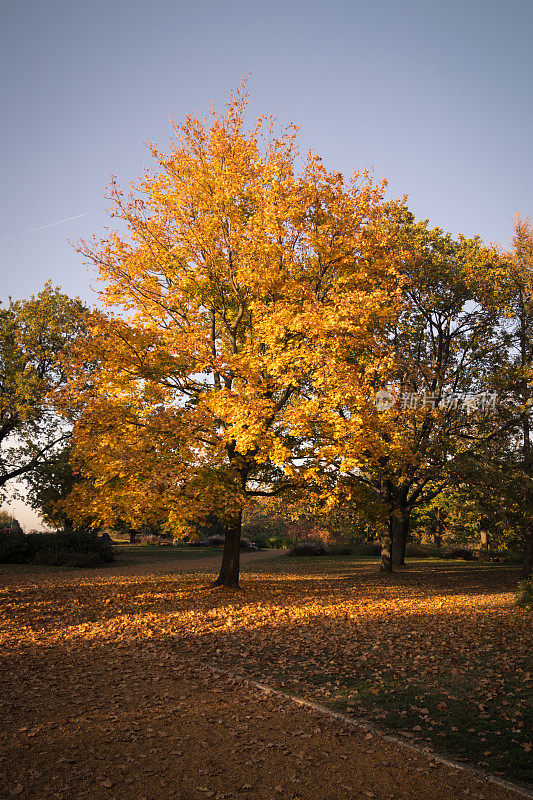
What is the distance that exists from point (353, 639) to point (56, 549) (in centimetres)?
2001

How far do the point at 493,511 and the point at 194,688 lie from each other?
613 inches

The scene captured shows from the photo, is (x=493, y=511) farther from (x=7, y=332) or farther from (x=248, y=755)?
(x=7, y=332)

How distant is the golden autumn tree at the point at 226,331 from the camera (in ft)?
40.5

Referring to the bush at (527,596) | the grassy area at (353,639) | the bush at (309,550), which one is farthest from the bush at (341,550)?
the bush at (527,596)

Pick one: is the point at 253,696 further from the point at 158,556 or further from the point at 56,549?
the point at 158,556

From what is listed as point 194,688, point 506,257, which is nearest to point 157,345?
point 194,688

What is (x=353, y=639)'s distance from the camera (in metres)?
9.51

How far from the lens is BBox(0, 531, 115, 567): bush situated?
79.3ft

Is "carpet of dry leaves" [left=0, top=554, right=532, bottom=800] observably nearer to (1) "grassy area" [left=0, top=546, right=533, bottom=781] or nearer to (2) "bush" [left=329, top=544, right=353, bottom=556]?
(1) "grassy area" [left=0, top=546, right=533, bottom=781]

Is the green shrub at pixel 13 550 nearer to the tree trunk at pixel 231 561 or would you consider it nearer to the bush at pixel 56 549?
the bush at pixel 56 549

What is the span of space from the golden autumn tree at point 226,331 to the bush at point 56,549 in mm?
12300

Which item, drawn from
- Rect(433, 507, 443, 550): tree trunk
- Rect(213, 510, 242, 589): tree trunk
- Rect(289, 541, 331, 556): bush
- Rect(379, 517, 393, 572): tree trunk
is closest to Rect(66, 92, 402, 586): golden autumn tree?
Rect(213, 510, 242, 589): tree trunk

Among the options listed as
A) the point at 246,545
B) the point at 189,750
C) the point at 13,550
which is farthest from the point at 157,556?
the point at 189,750

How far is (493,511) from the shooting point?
19.0m
